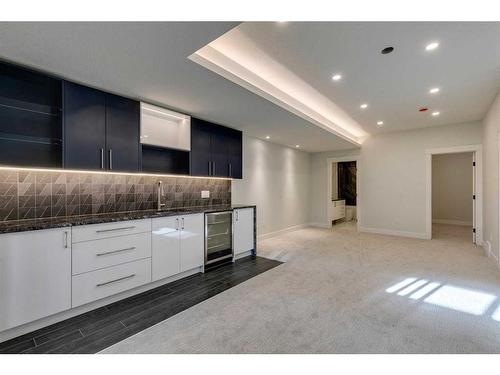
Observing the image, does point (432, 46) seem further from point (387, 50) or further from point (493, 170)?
point (493, 170)

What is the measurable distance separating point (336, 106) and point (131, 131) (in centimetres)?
350

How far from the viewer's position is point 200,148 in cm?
372

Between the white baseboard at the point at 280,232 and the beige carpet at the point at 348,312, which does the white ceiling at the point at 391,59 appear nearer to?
the beige carpet at the point at 348,312

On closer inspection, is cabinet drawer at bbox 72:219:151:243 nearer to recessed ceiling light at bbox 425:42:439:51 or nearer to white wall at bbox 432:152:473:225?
recessed ceiling light at bbox 425:42:439:51

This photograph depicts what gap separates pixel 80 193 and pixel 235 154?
255 cm

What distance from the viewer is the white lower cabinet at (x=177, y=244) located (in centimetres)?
279

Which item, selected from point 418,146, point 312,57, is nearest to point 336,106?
point 312,57

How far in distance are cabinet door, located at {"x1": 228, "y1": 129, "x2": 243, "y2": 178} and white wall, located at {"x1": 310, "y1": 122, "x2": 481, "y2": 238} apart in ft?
12.8

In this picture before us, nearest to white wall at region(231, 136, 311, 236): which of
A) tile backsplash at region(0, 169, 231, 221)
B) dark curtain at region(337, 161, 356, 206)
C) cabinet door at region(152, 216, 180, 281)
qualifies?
tile backsplash at region(0, 169, 231, 221)

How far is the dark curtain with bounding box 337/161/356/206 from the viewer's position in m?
9.10

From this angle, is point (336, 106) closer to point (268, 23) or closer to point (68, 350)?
point (268, 23)

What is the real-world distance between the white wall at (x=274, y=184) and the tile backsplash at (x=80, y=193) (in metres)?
1.53

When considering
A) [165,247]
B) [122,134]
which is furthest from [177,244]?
[122,134]

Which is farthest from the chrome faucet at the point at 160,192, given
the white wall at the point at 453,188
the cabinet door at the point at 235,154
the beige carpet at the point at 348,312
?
the white wall at the point at 453,188
